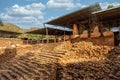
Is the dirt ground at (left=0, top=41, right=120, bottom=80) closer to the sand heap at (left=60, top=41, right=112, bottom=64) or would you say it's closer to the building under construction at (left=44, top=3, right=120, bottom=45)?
the sand heap at (left=60, top=41, right=112, bottom=64)

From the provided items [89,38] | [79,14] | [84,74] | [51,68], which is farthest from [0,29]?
[84,74]

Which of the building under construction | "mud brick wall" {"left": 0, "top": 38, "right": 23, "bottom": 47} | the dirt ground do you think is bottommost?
the dirt ground

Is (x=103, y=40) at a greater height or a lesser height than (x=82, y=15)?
lesser

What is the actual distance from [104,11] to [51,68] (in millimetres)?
5676

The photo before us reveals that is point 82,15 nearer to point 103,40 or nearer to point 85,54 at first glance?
point 103,40

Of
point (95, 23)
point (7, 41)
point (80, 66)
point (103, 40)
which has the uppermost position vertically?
point (95, 23)

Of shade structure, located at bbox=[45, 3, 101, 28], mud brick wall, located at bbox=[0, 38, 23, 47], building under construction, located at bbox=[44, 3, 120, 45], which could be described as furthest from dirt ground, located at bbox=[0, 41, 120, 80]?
mud brick wall, located at bbox=[0, 38, 23, 47]

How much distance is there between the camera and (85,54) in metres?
9.23

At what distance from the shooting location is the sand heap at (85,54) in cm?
879

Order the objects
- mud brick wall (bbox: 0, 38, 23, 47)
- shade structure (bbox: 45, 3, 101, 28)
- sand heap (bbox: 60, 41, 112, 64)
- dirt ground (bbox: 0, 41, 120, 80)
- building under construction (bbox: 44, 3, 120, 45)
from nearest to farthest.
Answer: dirt ground (bbox: 0, 41, 120, 80) < sand heap (bbox: 60, 41, 112, 64) < building under construction (bbox: 44, 3, 120, 45) < shade structure (bbox: 45, 3, 101, 28) < mud brick wall (bbox: 0, 38, 23, 47)

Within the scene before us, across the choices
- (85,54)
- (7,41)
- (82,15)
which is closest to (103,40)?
(85,54)

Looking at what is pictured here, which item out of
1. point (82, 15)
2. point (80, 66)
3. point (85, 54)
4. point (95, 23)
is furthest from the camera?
point (82, 15)

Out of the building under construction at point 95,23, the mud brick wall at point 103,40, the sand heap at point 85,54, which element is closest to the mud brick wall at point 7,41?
the building under construction at point 95,23

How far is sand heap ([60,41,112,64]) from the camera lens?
346 inches
